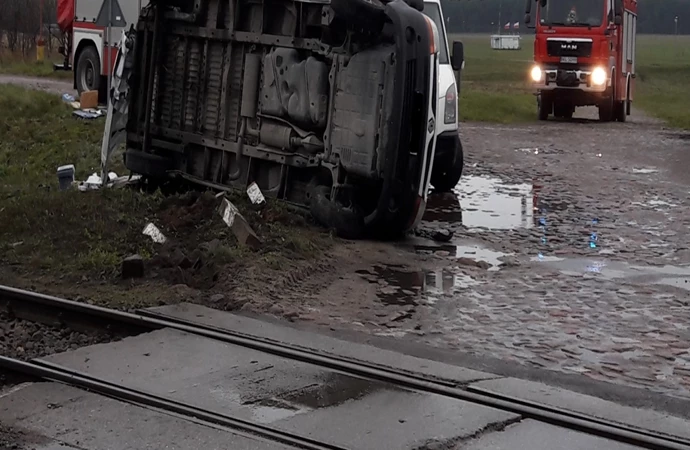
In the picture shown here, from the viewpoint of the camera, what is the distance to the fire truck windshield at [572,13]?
2694 cm

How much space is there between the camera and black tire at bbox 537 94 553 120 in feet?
93.9

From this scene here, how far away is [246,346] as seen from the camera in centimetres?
718

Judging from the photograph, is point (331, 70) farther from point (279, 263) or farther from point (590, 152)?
point (590, 152)

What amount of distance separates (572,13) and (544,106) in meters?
2.72

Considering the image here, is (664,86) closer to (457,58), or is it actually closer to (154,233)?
(457,58)

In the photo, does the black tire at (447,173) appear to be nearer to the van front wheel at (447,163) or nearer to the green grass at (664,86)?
the van front wheel at (447,163)

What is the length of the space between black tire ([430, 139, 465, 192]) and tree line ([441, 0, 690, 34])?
121 metres

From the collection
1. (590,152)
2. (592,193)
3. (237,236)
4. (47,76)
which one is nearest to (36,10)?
(47,76)

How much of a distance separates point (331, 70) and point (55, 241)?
307cm

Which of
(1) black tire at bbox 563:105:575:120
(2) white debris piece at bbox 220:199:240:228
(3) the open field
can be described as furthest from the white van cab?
(1) black tire at bbox 563:105:575:120

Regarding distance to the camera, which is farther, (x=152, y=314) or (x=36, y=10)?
(x=36, y=10)

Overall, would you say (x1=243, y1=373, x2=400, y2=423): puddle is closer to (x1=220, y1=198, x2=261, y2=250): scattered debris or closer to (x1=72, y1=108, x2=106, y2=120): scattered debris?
(x1=220, y1=198, x2=261, y2=250): scattered debris

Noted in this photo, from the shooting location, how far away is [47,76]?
34.2 meters

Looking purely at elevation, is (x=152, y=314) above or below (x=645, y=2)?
below
